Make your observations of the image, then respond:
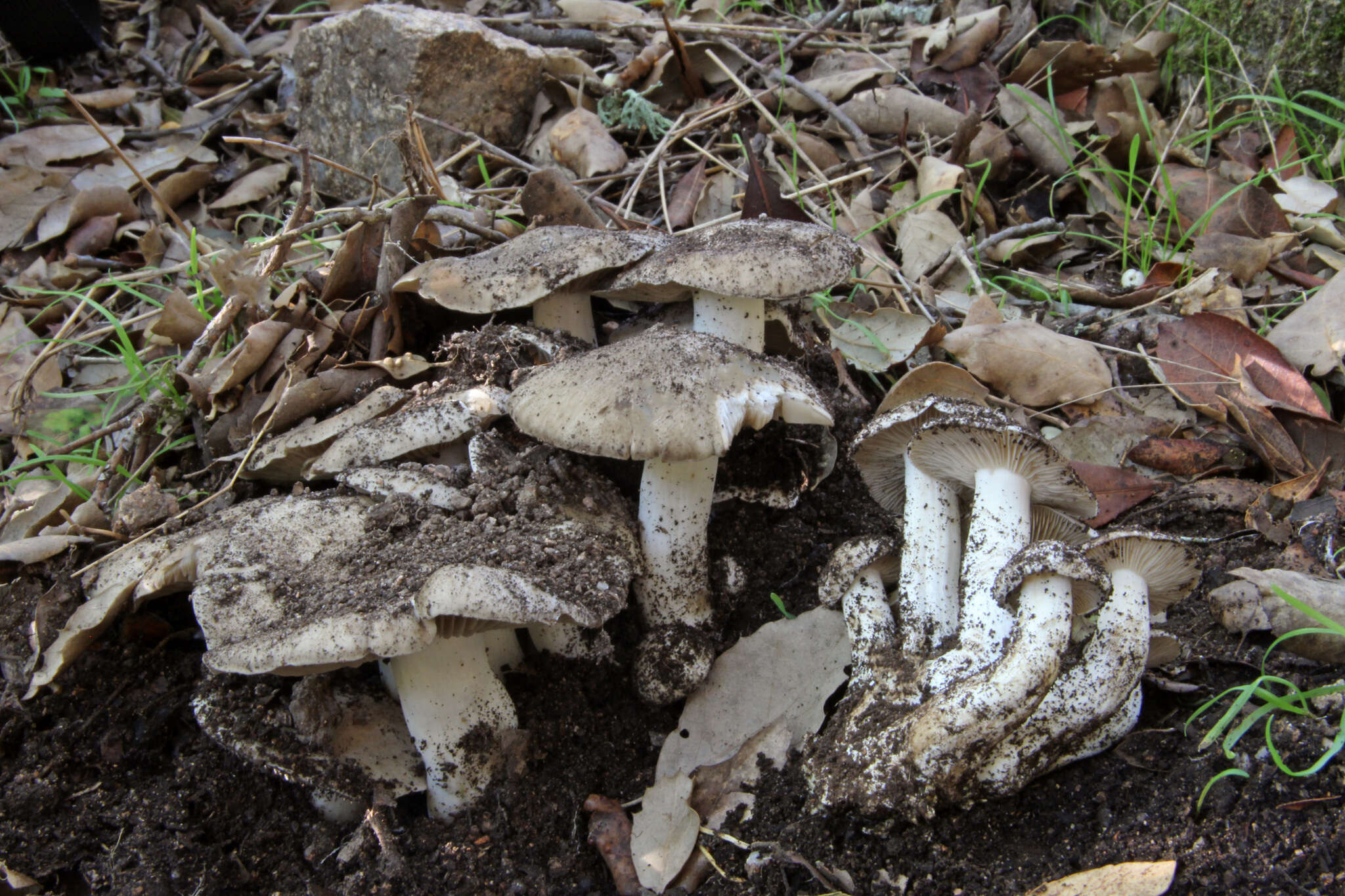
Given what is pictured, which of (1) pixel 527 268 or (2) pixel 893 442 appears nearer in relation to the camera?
(2) pixel 893 442

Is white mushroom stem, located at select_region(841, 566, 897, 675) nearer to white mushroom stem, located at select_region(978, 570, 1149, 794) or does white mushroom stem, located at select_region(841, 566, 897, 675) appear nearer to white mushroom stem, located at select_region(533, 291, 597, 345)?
white mushroom stem, located at select_region(978, 570, 1149, 794)

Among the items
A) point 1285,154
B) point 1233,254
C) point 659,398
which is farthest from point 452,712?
point 1285,154

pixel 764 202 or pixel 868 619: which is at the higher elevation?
pixel 764 202

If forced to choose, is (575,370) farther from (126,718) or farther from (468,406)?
(126,718)

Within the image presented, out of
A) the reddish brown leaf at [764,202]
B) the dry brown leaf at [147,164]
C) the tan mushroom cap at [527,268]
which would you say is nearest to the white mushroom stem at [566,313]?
the tan mushroom cap at [527,268]

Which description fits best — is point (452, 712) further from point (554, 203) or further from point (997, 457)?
point (554, 203)

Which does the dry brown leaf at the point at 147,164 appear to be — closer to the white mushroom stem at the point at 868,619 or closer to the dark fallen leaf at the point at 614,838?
the dark fallen leaf at the point at 614,838

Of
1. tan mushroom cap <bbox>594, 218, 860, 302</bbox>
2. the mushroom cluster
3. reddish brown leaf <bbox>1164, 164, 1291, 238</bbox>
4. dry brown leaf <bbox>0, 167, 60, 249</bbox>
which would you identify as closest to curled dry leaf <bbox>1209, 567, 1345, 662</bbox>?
the mushroom cluster
